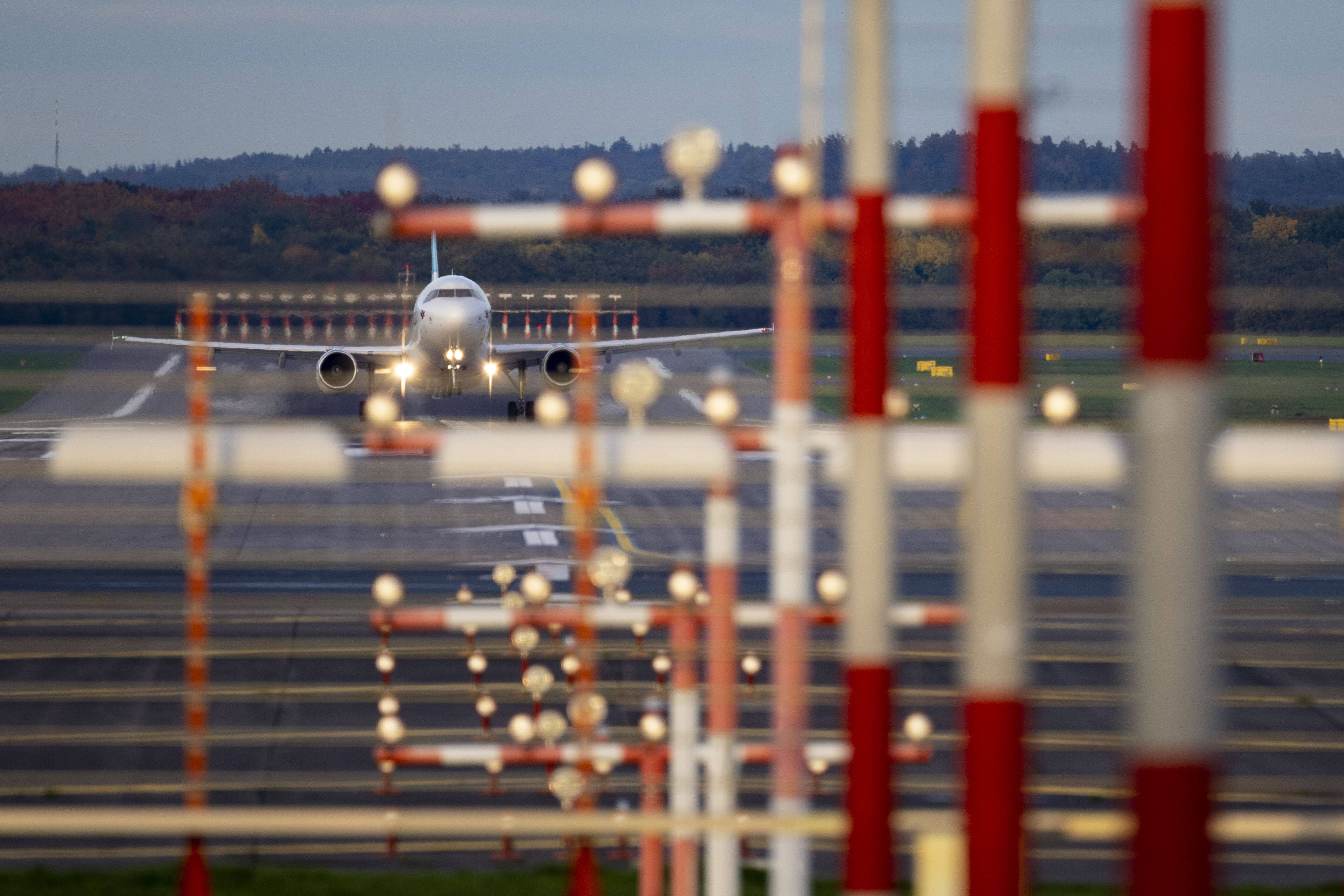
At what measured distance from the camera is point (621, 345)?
5091 cm

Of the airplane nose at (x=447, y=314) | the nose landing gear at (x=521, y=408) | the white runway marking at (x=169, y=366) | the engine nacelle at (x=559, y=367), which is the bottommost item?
the nose landing gear at (x=521, y=408)

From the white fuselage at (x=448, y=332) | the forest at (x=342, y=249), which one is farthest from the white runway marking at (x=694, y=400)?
the white fuselage at (x=448, y=332)

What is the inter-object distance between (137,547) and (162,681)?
12.8 metres

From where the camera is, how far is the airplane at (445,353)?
4359 centimetres

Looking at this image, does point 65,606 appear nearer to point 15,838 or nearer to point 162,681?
point 162,681

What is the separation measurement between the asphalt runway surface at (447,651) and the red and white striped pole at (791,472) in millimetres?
1313

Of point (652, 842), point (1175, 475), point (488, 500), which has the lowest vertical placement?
point (652, 842)

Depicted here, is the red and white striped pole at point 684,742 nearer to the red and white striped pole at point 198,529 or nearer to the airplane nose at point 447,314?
the red and white striped pole at point 198,529

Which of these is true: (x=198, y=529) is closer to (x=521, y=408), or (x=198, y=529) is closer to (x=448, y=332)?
A: (x=448, y=332)

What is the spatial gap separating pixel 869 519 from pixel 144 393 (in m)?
62.9

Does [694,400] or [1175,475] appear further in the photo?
[694,400]

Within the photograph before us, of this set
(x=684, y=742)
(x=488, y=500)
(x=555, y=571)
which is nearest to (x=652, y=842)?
(x=684, y=742)

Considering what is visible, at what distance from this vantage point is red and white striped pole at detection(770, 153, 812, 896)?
6.06 metres

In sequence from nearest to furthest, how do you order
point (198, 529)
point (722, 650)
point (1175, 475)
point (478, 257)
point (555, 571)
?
point (1175, 475) → point (722, 650) → point (198, 529) → point (555, 571) → point (478, 257)
